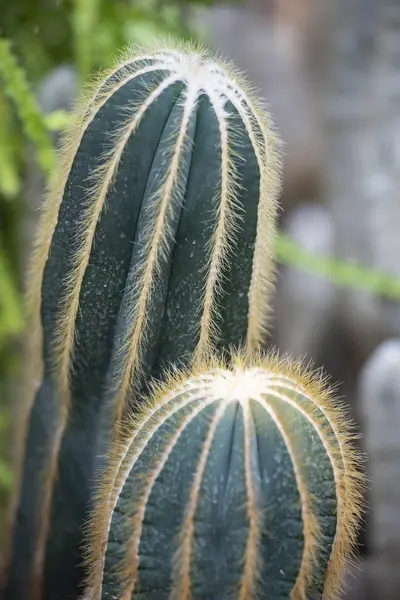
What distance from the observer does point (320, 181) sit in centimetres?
233

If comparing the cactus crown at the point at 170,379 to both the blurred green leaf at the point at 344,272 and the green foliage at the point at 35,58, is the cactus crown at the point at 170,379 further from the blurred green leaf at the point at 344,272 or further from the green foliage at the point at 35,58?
the blurred green leaf at the point at 344,272

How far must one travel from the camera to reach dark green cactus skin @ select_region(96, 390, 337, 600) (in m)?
0.58

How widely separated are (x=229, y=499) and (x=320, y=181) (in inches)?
72.5

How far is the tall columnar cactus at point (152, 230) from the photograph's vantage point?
2.28 ft

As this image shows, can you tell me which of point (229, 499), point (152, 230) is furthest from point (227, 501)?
point (152, 230)

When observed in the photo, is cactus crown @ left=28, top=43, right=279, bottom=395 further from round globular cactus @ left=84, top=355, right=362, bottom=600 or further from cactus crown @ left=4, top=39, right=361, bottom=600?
round globular cactus @ left=84, top=355, right=362, bottom=600

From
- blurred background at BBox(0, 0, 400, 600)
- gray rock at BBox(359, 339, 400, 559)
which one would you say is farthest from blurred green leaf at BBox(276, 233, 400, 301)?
gray rock at BBox(359, 339, 400, 559)

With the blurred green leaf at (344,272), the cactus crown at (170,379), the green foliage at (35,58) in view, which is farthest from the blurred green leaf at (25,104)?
the blurred green leaf at (344,272)

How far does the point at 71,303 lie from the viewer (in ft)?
2.45

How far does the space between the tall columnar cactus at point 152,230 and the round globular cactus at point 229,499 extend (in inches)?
4.8

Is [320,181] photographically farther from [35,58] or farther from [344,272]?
[35,58]

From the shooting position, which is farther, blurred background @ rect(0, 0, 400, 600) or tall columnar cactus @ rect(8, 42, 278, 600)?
blurred background @ rect(0, 0, 400, 600)

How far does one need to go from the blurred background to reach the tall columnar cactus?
0.34 m

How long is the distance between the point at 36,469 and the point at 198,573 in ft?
1.00
